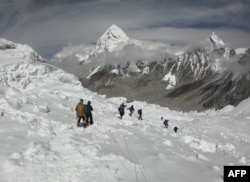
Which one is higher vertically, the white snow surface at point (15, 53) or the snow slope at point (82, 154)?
the white snow surface at point (15, 53)

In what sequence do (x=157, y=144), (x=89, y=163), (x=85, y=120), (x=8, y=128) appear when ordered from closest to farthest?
(x=89, y=163), (x=8, y=128), (x=157, y=144), (x=85, y=120)

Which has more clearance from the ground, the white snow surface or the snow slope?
the white snow surface

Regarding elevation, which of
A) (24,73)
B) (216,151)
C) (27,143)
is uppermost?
(24,73)

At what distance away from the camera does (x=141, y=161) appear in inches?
566

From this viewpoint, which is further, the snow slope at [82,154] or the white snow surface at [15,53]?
the white snow surface at [15,53]

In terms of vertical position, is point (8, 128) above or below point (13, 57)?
below

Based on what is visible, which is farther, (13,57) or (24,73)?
(13,57)

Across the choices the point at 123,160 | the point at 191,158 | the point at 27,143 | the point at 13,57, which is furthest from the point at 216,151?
the point at 13,57

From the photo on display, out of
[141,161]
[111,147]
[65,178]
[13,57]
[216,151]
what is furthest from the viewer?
[13,57]

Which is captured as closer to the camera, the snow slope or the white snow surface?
the snow slope

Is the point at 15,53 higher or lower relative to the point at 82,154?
higher

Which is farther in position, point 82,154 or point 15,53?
point 15,53

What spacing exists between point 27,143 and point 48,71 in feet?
113

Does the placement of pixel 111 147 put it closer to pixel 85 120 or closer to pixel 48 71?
pixel 85 120
